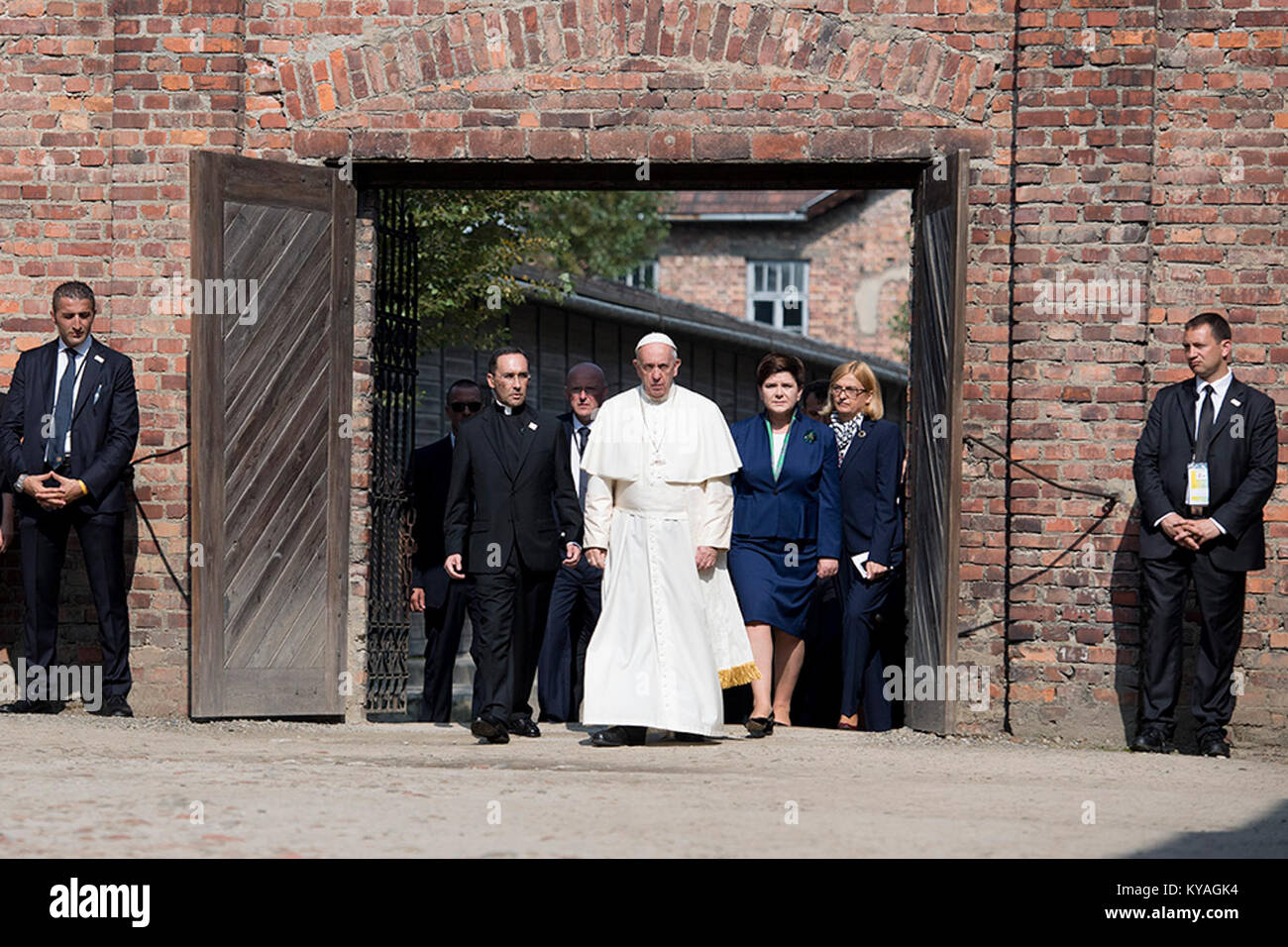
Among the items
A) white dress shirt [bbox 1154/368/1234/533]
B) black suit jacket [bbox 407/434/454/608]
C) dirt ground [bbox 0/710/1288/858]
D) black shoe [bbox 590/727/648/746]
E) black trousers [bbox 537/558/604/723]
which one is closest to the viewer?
dirt ground [bbox 0/710/1288/858]

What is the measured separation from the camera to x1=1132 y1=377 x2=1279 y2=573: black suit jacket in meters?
8.81

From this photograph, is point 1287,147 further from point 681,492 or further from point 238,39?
point 238,39

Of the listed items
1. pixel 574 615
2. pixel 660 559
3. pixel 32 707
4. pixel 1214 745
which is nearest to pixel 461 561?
pixel 660 559

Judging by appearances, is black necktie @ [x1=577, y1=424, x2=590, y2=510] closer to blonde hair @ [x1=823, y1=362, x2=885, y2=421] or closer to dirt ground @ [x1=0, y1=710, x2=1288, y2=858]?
blonde hair @ [x1=823, y1=362, x2=885, y2=421]

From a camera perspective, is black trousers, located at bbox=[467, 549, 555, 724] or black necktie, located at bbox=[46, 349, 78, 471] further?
black necktie, located at bbox=[46, 349, 78, 471]

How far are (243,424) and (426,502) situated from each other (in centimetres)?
147

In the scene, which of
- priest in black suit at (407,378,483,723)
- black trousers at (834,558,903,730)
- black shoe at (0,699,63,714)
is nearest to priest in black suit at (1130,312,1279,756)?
black trousers at (834,558,903,730)

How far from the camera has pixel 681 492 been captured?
898 centimetres

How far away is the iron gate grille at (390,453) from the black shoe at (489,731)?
5.16 feet

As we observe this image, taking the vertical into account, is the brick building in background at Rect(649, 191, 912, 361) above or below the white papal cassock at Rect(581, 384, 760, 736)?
above

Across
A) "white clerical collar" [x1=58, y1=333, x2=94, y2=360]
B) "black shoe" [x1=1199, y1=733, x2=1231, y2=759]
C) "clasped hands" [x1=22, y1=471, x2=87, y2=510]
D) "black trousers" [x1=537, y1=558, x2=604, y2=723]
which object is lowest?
"black shoe" [x1=1199, y1=733, x2=1231, y2=759]

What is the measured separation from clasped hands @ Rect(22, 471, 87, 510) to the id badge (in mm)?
5282
